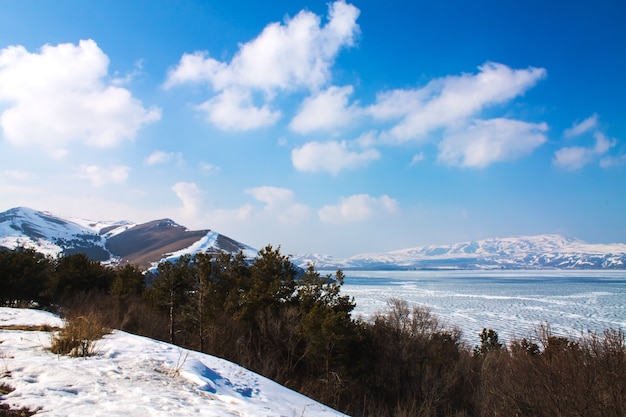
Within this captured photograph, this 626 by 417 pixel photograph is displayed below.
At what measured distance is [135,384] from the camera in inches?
213

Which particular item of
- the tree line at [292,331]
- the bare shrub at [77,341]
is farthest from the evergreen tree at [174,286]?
the bare shrub at [77,341]

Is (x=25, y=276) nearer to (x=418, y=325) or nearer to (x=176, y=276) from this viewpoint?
(x=176, y=276)

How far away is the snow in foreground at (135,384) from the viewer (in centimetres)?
455

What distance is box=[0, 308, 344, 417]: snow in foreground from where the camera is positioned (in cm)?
455

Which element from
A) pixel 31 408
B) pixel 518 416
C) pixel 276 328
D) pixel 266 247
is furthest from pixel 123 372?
pixel 266 247

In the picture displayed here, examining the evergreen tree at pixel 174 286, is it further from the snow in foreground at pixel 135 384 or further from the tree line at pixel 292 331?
the snow in foreground at pixel 135 384

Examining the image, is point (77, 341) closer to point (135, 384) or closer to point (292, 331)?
point (135, 384)

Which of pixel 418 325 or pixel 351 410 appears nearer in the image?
pixel 351 410

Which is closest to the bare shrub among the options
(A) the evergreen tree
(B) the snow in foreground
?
(B) the snow in foreground

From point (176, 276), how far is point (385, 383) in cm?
1822

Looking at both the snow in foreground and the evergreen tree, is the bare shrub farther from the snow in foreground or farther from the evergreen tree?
the evergreen tree

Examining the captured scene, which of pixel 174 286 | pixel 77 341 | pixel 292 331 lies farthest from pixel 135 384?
pixel 174 286

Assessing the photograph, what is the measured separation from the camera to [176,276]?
103ft

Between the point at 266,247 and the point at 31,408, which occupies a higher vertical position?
the point at 266,247
